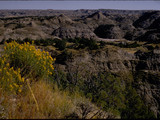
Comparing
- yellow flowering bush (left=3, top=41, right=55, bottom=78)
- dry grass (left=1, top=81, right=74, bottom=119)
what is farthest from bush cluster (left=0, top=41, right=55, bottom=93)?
dry grass (left=1, top=81, right=74, bottom=119)

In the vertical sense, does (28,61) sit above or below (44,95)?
above

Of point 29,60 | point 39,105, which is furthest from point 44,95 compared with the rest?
point 29,60

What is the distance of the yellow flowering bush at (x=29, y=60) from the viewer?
3.62 meters

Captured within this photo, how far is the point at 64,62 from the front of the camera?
Answer: 16906 mm

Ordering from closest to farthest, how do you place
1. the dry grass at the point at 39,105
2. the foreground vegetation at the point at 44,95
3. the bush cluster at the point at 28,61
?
1. the dry grass at the point at 39,105
2. the foreground vegetation at the point at 44,95
3. the bush cluster at the point at 28,61

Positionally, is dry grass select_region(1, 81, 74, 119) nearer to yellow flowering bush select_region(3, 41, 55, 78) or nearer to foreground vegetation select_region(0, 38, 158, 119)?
foreground vegetation select_region(0, 38, 158, 119)

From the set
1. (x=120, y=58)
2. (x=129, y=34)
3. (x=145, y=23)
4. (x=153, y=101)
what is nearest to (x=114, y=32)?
(x=129, y=34)

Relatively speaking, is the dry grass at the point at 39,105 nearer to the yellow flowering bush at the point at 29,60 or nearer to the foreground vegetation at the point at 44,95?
the foreground vegetation at the point at 44,95

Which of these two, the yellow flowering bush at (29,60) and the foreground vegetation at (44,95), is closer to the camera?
the foreground vegetation at (44,95)

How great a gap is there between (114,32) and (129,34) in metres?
6.29

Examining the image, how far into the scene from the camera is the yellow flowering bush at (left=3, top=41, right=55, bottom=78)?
3.62 metres

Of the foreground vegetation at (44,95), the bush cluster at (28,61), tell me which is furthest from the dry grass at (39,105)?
the bush cluster at (28,61)

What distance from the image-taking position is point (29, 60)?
12.0 feet

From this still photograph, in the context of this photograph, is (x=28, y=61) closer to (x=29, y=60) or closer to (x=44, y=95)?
(x=29, y=60)
